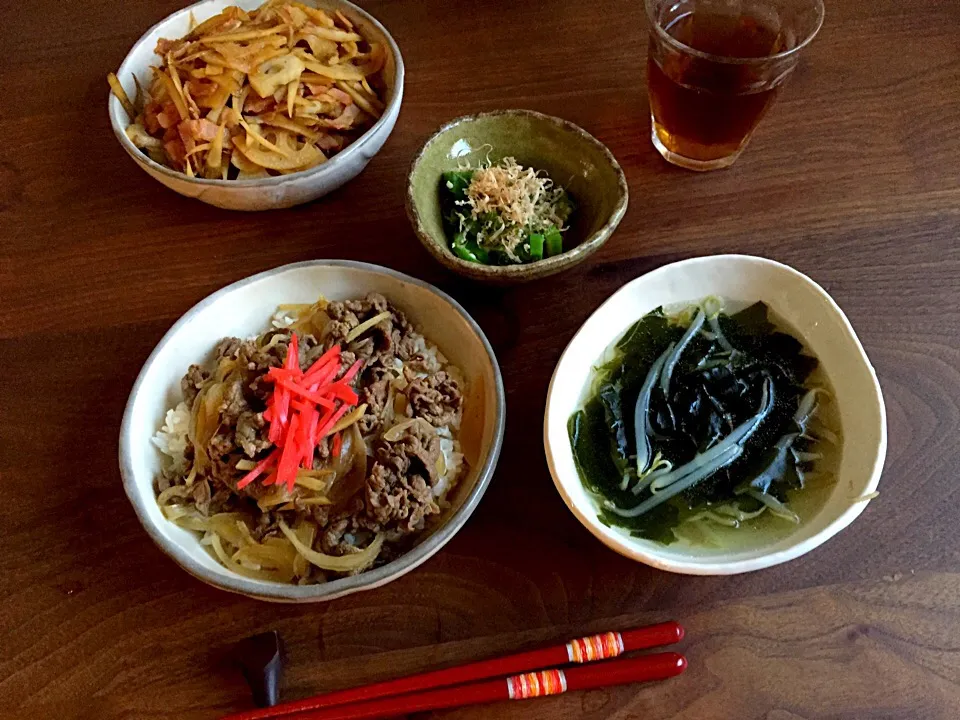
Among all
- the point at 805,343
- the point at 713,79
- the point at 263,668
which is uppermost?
the point at 713,79

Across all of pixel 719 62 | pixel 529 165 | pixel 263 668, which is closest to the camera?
pixel 263 668

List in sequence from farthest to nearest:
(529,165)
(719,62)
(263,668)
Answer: (529,165) → (719,62) → (263,668)

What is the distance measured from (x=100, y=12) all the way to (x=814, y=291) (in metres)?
1.95

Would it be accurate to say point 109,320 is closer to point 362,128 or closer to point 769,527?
point 362,128

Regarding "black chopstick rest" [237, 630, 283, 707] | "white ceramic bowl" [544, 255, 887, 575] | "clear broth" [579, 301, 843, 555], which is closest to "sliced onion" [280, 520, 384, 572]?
"black chopstick rest" [237, 630, 283, 707]

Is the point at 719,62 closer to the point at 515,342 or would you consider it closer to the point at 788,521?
the point at 515,342

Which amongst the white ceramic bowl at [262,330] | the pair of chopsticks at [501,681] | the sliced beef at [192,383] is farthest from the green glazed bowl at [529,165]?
the pair of chopsticks at [501,681]

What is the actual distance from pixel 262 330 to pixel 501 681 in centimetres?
78

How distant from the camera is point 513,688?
1.12 meters

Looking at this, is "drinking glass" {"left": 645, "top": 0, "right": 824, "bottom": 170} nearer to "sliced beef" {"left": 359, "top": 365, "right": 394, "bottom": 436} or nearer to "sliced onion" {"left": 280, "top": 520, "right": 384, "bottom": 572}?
"sliced beef" {"left": 359, "top": 365, "right": 394, "bottom": 436}

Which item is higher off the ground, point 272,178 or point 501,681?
point 272,178

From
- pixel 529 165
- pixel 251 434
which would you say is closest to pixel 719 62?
pixel 529 165

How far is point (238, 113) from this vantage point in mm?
1509

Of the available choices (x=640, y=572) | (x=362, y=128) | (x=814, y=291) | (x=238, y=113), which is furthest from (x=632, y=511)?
(x=238, y=113)
